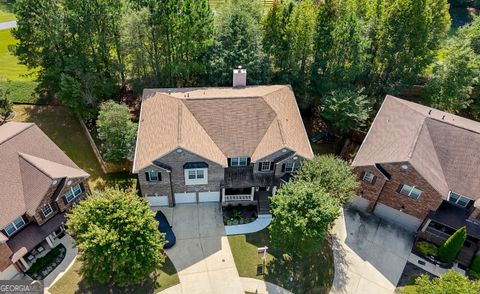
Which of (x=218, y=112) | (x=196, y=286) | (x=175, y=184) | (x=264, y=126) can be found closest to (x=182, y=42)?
(x=218, y=112)

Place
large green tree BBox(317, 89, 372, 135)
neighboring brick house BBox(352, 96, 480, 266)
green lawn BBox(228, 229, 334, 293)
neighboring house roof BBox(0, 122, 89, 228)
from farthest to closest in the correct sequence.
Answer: large green tree BBox(317, 89, 372, 135)
neighboring brick house BBox(352, 96, 480, 266)
green lawn BBox(228, 229, 334, 293)
neighboring house roof BBox(0, 122, 89, 228)

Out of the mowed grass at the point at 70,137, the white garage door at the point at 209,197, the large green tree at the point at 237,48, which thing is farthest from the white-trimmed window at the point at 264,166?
the mowed grass at the point at 70,137

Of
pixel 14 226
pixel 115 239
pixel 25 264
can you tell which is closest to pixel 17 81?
pixel 14 226

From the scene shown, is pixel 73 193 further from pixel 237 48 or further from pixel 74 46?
pixel 237 48

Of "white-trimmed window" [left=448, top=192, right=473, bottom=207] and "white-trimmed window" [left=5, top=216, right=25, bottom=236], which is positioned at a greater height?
"white-trimmed window" [left=448, top=192, right=473, bottom=207]

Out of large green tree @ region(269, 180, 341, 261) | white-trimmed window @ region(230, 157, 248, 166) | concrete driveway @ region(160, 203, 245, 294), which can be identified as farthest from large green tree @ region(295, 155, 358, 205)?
concrete driveway @ region(160, 203, 245, 294)

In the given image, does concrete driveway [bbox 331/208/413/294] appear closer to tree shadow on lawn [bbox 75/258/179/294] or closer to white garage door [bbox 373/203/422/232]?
white garage door [bbox 373/203/422/232]

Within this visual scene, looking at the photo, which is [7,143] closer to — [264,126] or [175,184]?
[175,184]
